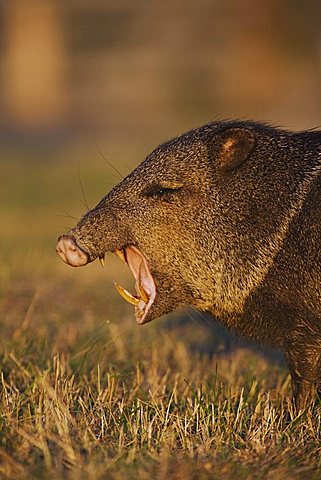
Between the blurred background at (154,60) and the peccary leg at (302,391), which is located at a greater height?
the peccary leg at (302,391)

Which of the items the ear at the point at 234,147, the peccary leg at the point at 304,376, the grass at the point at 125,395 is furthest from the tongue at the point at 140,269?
the peccary leg at the point at 304,376

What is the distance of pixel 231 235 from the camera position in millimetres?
4793

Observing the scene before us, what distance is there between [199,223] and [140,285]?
1.50 feet

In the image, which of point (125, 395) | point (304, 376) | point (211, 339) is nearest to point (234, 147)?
point (304, 376)

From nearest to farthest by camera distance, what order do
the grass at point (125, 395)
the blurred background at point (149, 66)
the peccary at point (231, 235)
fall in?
the grass at point (125, 395)
the peccary at point (231, 235)
the blurred background at point (149, 66)

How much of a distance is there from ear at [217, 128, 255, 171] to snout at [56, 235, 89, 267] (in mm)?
887

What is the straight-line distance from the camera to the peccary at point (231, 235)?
461 cm

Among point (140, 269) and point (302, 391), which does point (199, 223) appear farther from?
point (302, 391)

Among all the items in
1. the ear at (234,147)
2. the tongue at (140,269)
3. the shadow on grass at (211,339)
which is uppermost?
the ear at (234,147)

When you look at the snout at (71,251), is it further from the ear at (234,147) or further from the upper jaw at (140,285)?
the ear at (234,147)

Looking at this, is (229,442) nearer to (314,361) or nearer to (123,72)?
(314,361)

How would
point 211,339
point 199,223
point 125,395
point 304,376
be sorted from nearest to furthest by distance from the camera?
point 304,376 → point 199,223 → point 125,395 → point 211,339

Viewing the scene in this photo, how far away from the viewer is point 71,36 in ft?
103

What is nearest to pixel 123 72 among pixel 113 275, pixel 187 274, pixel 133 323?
pixel 113 275
